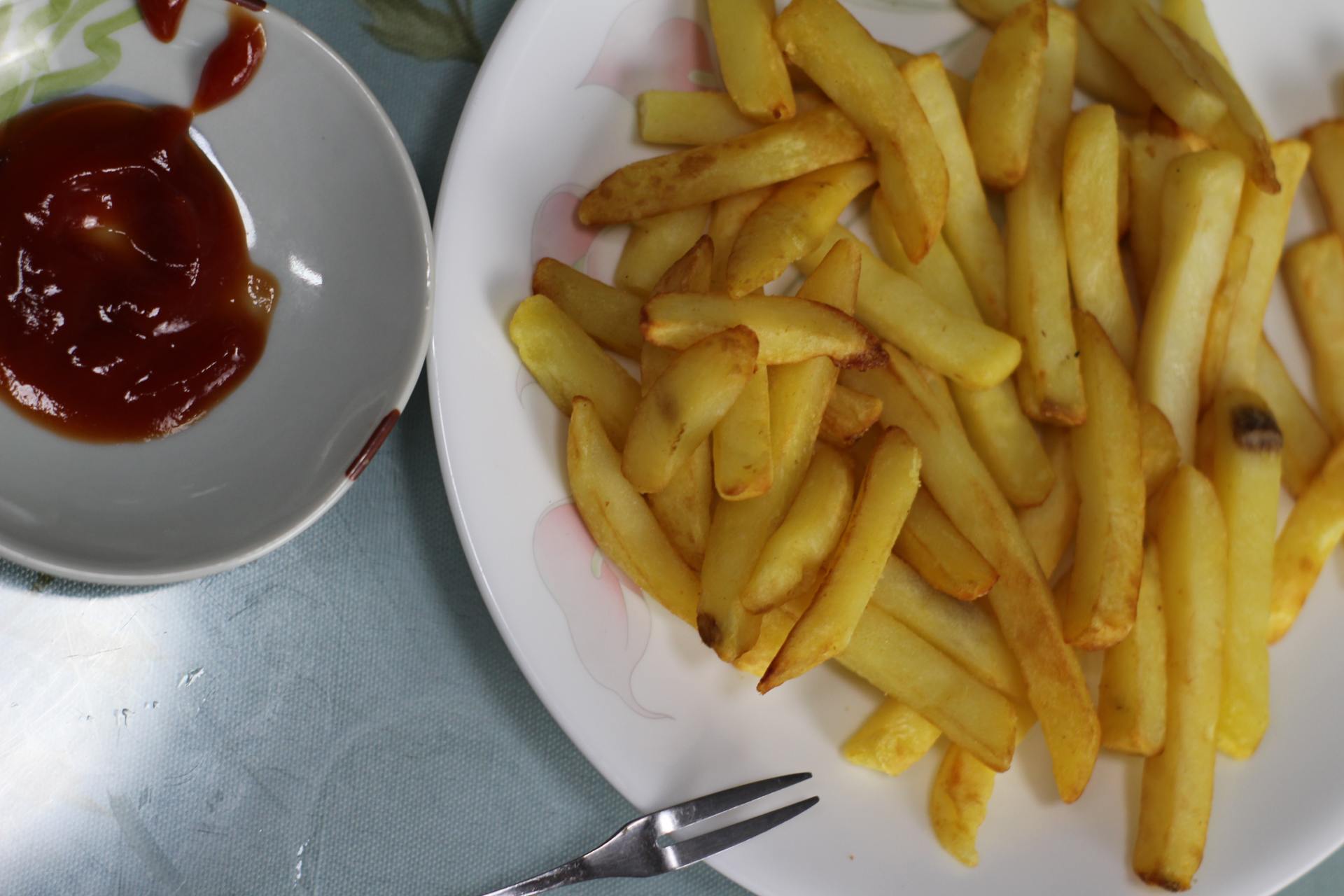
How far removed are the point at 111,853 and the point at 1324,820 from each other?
6.97ft

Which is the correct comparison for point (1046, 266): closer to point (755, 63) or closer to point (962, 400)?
point (962, 400)

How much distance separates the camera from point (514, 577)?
5.87ft

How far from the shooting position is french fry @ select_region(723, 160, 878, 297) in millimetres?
1640

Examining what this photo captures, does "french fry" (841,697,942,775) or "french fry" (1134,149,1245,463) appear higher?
"french fry" (1134,149,1245,463)

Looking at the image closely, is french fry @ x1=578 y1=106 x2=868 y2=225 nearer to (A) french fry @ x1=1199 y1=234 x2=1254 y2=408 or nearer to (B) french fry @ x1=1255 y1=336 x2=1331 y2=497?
(A) french fry @ x1=1199 y1=234 x2=1254 y2=408

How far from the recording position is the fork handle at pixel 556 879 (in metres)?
1.88

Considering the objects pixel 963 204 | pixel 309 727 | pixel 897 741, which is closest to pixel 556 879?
pixel 309 727

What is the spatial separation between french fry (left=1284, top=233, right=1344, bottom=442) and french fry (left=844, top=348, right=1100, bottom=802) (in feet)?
2.48

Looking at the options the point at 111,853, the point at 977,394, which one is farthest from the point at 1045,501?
the point at 111,853

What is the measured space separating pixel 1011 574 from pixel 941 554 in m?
0.11

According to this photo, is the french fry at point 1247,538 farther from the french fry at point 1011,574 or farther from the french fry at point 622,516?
the french fry at point 622,516

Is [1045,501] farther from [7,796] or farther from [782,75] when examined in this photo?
[7,796]

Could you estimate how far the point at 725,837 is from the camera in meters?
1.81

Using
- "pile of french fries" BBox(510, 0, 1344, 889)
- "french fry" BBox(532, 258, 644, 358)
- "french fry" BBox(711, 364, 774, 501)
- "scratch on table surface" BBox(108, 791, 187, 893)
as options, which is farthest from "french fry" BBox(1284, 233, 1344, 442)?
"scratch on table surface" BBox(108, 791, 187, 893)
